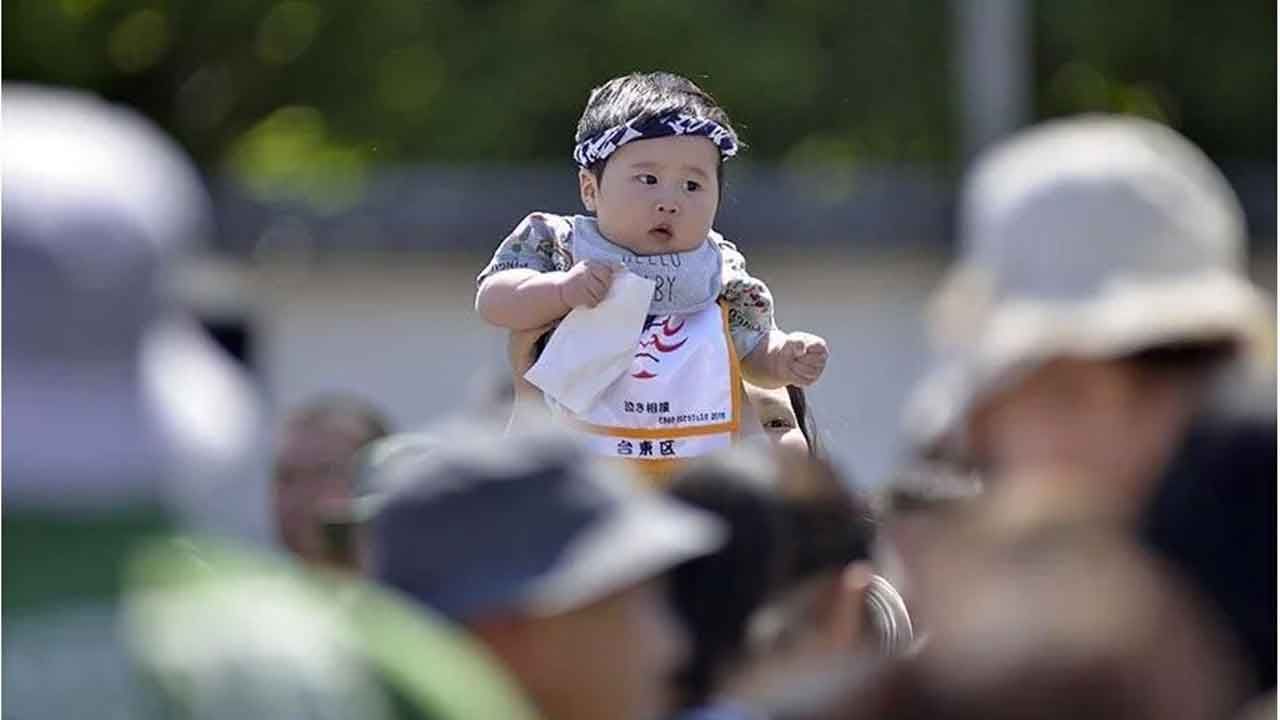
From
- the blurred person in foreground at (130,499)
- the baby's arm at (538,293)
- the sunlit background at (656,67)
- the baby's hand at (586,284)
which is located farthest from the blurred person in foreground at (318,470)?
the sunlit background at (656,67)

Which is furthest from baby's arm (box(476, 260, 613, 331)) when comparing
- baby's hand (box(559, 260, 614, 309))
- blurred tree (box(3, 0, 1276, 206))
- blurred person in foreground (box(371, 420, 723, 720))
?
blurred tree (box(3, 0, 1276, 206))

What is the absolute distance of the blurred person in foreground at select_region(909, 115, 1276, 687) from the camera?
2734 mm

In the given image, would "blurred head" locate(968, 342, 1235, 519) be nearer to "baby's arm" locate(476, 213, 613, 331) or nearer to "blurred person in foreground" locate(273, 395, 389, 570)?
"baby's arm" locate(476, 213, 613, 331)

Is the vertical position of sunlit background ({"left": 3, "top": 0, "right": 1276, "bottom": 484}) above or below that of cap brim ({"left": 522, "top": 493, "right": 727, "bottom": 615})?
below

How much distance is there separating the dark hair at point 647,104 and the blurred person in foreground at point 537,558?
0.98 metres

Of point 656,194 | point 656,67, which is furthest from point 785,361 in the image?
point 656,67

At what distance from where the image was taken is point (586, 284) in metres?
3.46

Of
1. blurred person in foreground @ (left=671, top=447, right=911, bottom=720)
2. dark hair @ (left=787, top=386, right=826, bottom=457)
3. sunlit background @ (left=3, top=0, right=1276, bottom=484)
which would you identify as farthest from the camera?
sunlit background @ (left=3, top=0, right=1276, bottom=484)

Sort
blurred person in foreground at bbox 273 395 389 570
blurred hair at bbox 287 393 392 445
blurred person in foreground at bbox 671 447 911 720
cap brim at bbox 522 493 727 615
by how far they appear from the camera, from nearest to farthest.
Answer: cap brim at bbox 522 493 727 615 → blurred person in foreground at bbox 671 447 911 720 → blurred person in foreground at bbox 273 395 389 570 → blurred hair at bbox 287 393 392 445

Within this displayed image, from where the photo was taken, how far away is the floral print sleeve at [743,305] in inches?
143

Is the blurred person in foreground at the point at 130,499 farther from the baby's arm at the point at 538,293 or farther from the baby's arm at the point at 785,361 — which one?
the baby's arm at the point at 785,361

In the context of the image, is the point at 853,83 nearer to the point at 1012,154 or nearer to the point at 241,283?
the point at 241,283

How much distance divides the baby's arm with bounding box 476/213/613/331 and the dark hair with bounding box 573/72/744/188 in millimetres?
103

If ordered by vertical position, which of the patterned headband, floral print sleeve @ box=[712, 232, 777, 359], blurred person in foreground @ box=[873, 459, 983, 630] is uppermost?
the patterned headband
